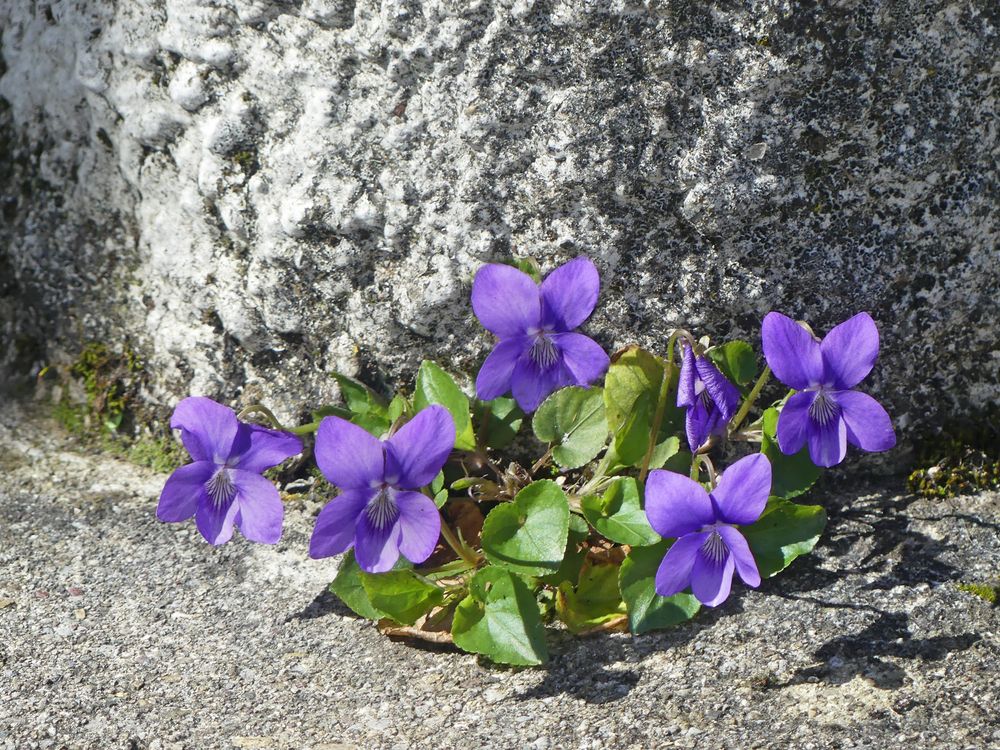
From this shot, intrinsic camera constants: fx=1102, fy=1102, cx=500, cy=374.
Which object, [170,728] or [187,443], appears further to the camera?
[187,443]

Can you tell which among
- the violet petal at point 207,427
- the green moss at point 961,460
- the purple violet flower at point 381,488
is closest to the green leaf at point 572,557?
the purple violet flower at point 381,488

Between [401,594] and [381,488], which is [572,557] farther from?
[381,488]

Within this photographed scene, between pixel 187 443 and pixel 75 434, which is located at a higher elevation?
pixel 187 443

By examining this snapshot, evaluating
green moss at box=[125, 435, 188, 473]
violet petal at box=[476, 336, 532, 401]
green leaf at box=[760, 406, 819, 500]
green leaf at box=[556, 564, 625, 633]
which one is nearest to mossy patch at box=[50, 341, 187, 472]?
green moss at box=[125, 435, 188, 473]

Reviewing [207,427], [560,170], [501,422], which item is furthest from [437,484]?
[560,170]

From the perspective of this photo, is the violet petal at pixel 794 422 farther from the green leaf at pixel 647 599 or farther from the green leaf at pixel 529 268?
the green leaf at pixel 529 268

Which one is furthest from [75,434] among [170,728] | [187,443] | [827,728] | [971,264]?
[971,264]

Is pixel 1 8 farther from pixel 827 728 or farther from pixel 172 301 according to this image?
pixel 827 728

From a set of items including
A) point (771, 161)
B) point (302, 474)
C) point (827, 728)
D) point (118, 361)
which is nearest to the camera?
point (827, 728)
